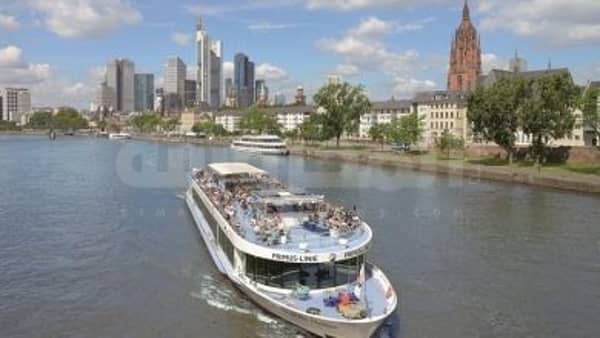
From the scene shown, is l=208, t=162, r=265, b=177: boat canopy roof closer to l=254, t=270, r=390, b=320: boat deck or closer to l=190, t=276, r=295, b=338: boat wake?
l=190, t=276, r=295, b=338: boat wake

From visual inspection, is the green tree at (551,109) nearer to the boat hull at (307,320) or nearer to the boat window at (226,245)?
the boat window at (226,245)

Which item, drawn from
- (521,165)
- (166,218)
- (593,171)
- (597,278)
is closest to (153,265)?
(166,218)

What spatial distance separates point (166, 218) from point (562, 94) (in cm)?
6602

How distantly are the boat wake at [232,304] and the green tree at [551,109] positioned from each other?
72575 millimetres

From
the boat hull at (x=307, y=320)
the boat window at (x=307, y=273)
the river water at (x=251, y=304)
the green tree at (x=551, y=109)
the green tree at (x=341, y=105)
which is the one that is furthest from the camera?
the green tree at (x=341, y=105)

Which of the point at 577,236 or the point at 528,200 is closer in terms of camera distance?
the point at 577,236

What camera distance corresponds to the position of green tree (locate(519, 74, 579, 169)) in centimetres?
9431

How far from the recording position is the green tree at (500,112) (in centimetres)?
9975

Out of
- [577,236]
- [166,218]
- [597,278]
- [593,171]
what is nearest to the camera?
[597,278]

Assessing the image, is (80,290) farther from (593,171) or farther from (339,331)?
(593,171)

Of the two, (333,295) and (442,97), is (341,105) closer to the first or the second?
(442,97)

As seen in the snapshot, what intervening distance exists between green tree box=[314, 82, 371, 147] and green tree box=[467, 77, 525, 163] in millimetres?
67459

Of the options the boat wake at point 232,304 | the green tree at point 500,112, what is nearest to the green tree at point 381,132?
the green tree at point 500,112

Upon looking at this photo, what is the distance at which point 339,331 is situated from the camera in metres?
25.1
